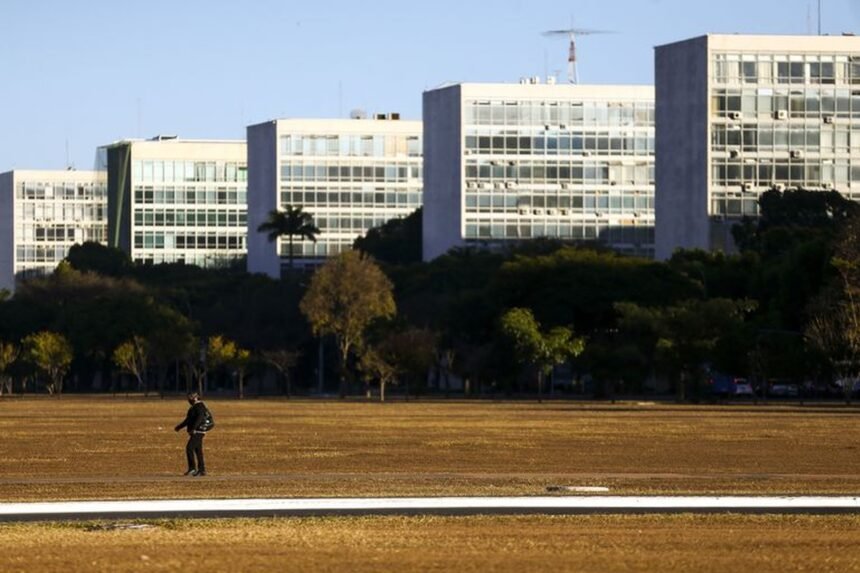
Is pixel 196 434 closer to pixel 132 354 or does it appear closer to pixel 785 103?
pixel 132 354

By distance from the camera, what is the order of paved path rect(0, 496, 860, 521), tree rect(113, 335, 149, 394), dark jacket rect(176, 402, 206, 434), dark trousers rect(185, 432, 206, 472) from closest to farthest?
paved path rect(0, 496, 860, 521)
dark jacket rect(176, 402, 206, 434)
dark trousers rect(185, 432, 206, 472)
tree rect(113, 335, 149, 394)

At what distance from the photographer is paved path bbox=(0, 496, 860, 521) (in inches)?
1332

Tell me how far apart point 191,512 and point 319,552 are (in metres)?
6.26

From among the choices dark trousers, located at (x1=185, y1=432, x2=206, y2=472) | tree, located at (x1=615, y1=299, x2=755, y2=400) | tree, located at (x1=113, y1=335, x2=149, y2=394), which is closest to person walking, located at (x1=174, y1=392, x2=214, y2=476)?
dark trousers, located at (x1=185, y1=432, x2=206, y2=472)

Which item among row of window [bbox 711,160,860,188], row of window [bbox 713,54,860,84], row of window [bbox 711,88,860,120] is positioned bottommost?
row of window [bbox 711,160,860,188]

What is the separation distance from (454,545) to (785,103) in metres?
145

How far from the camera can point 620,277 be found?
140 m

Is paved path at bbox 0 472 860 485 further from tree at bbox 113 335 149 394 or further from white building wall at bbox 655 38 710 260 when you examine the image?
white building wall at bbox 655 38 710 260

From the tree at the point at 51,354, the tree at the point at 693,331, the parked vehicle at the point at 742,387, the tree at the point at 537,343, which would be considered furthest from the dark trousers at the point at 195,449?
the tree at the point at 51,354

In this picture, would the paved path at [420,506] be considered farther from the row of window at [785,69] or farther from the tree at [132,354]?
the row of window at [785,69]

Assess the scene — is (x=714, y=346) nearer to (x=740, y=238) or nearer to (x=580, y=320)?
(x=580, y=320)

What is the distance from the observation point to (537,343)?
131625 mm

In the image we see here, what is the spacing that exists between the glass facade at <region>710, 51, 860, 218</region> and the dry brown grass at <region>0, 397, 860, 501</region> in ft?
252

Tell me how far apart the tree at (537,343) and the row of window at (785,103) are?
41.5 m
